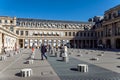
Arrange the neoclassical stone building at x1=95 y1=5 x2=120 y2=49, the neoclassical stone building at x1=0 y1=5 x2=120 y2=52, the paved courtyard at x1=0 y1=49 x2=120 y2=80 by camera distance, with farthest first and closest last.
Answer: the neoclassical stone building at x1=0 y1=5 x2=120 y2=52 → the neoclassical stone building at x1=95 y1=5 x2=120 y2=49 → the paved courtyard at x1=0 y1=49 x2=120 y2=80

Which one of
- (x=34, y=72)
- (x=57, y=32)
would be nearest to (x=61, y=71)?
(x=34, y=72)

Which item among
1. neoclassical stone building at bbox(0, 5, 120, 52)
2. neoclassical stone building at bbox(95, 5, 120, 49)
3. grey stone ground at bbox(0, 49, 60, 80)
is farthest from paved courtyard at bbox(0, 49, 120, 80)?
neoclassical stone building at bbox(0, 5, 120, 52)

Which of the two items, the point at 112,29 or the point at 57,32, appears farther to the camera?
the point at 57,32

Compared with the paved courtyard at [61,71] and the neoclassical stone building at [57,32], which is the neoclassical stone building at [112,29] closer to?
the neoclassical stone building at [57,32]

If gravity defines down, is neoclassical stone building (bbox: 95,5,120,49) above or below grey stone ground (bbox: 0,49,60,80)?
above

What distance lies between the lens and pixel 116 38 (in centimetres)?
5219

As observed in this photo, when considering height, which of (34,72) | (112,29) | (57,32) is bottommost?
(34,72)

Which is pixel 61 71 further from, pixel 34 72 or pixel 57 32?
pixel 57 32

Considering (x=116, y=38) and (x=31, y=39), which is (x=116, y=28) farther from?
(x=31, y=39)

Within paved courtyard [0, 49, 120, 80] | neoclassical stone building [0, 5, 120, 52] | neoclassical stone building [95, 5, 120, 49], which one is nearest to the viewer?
paved courtyard [0, 49, 120, 80]

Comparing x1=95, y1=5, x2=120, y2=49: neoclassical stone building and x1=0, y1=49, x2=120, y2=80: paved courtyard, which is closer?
x1=0, y1=49, x2=120, y2=80: paved courtyard

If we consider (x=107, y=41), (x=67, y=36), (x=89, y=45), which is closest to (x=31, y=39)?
(x=67, y=36)

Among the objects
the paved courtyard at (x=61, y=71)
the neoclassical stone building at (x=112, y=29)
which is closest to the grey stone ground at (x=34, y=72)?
the paved courtyard at (x=61, y=71)

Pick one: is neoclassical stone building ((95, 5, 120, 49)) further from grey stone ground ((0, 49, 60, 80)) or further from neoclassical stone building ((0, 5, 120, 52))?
grey stone ground ((0, 49, 60, 80))
